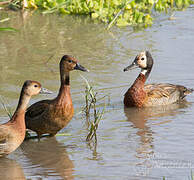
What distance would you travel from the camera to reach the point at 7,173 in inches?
247

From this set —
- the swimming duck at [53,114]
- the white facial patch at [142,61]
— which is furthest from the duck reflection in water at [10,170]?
the white facial patch at [142,61]

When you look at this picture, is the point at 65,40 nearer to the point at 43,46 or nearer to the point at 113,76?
the point at 43,46

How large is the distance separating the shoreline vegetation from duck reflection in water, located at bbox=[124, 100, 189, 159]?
162 inches

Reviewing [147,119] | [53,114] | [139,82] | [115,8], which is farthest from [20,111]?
[115,8]

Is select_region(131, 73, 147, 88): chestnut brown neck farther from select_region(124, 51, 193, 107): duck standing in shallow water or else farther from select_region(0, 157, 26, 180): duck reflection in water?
select_region(0, 157, 26, 180): duck reflection in water

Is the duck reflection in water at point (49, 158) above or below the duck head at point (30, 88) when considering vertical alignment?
below

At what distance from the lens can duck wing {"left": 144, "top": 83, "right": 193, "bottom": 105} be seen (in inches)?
362

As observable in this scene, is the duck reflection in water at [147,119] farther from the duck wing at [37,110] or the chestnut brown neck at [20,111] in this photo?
the chestnut brown neck at [20,111]

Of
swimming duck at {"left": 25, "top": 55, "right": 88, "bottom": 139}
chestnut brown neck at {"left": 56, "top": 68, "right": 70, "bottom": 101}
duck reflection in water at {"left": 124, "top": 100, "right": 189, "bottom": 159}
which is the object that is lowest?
duck reflection in water at {"left": 124, "top": 100, "right": 189, "bottom": 159}

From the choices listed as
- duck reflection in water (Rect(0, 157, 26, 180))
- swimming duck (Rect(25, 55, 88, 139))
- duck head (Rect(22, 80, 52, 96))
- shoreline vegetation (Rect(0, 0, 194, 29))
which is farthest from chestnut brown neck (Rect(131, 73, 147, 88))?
shoreline vegetation (Rect(0, 0, 194, 29))

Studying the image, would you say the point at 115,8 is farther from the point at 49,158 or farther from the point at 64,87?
the point at 49,158

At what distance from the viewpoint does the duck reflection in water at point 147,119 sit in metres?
6.95

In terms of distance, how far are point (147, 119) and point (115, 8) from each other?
586 cm

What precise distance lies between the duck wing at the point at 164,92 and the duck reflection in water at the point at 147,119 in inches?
4.5
